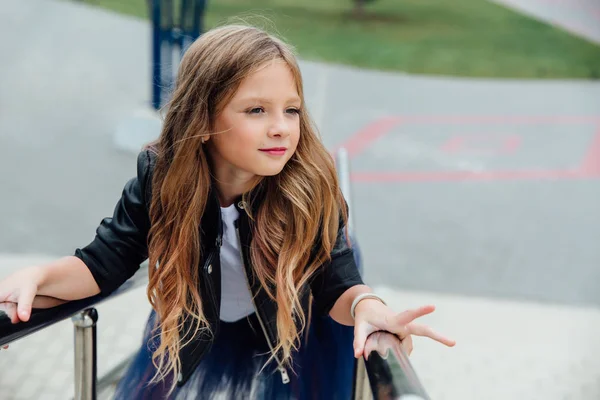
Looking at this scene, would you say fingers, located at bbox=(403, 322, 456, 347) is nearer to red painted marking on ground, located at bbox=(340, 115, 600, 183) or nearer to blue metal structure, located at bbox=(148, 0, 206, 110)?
blue metal structure, located at bbox=(148, 0, 206, 110)

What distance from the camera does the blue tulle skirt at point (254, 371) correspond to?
1.12m

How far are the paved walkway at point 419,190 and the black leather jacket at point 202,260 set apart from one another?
26.1 inches

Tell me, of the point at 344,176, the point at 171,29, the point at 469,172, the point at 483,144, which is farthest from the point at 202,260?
the point at 483,144

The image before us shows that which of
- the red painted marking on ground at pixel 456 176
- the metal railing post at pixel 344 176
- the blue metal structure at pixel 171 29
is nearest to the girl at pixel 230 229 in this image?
the metal railing post at pixel 344 176

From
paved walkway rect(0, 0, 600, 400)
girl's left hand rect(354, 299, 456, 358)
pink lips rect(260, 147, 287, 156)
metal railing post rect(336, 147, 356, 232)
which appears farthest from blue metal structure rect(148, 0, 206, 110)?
girl's left hand rect(354, 299, 456, 358)

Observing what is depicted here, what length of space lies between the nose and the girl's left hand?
0.25 metres

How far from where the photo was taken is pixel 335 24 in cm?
883

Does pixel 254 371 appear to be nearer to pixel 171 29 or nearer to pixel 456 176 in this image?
pixel 171 29

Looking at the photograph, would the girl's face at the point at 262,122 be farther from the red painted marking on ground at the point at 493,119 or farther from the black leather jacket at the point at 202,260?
the red painted marking on ground at the point at 493,119

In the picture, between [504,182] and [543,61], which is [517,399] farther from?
[543,61]

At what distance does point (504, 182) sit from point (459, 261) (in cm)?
141

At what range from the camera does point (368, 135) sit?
5.41 metres

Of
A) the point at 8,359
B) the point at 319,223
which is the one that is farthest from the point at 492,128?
the point at 319,223

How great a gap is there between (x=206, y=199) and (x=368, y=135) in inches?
175
